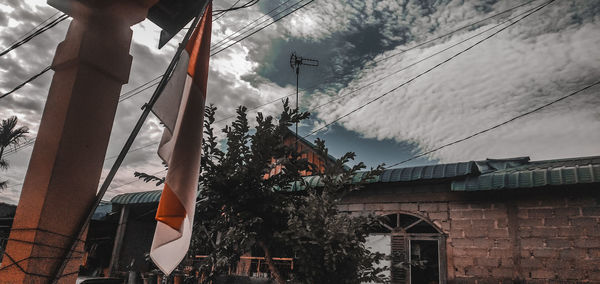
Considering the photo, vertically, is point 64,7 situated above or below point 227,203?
above

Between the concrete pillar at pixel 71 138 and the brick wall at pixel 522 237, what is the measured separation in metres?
7.81

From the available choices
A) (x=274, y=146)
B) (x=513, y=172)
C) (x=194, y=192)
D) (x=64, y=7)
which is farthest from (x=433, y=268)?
(x=64, y=7)

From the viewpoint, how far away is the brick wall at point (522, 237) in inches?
266

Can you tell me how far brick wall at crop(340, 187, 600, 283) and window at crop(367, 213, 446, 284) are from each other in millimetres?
357

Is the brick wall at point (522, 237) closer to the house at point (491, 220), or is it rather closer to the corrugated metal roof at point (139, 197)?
the house at point (491, 220)

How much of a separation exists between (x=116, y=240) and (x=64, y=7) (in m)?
14.5

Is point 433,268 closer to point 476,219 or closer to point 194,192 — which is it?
point 476,219

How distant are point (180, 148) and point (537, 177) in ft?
23.9

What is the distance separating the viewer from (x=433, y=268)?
865cm

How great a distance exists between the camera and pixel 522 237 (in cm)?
737

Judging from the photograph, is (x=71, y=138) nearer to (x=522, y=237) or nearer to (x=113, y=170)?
(x=113, y=170)

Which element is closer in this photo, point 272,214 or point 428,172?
point 272,214

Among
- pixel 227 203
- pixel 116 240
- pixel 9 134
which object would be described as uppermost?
pixel 9 134

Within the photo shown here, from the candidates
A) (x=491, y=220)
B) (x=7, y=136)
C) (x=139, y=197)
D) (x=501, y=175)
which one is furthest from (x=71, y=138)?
(x=7, y=136)
